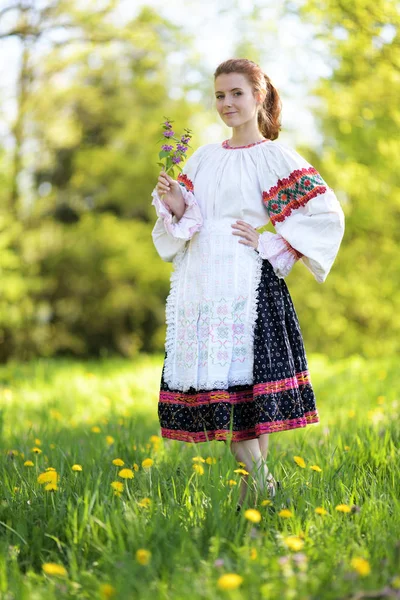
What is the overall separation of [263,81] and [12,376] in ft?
16.8

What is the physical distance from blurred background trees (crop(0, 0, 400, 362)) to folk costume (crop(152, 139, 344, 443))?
2796 mm

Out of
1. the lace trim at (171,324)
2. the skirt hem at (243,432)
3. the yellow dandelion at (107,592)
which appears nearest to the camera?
the yellow dandelion at (107,592)

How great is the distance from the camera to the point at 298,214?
2.71 meters

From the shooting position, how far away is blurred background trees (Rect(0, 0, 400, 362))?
25.1 ft

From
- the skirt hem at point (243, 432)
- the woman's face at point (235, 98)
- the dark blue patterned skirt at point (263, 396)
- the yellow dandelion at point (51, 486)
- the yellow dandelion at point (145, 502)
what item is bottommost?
the yellow dandelion at point (145, 502)

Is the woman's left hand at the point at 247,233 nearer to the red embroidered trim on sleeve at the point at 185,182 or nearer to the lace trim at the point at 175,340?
the lace trim at the point at 175,340

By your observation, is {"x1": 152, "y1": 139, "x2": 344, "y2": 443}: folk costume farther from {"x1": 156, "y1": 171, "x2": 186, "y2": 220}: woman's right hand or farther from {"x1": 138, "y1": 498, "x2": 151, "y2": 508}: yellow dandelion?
{"x1": 138, "y1": 498, "x2": 151, "y2": 508}: yellow dandelion

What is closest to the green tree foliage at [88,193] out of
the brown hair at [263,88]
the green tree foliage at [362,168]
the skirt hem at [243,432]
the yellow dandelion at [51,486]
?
the green tree foliage at [362,168]

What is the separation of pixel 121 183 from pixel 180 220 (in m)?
8.08

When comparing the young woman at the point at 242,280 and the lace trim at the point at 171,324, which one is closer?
the young woman at the point at 242,280

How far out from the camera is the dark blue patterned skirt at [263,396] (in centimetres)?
261

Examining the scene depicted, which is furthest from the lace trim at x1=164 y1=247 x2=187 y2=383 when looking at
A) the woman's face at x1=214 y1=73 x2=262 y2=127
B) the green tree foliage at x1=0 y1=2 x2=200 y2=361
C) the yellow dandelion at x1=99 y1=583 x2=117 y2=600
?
the green tree foliage at x1=0 y1=2 x2=200 y2=361

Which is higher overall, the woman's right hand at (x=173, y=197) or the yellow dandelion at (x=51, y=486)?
the woman's right hand at (x=173, y=197)

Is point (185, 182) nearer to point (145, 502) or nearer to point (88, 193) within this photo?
point (145, 502)
